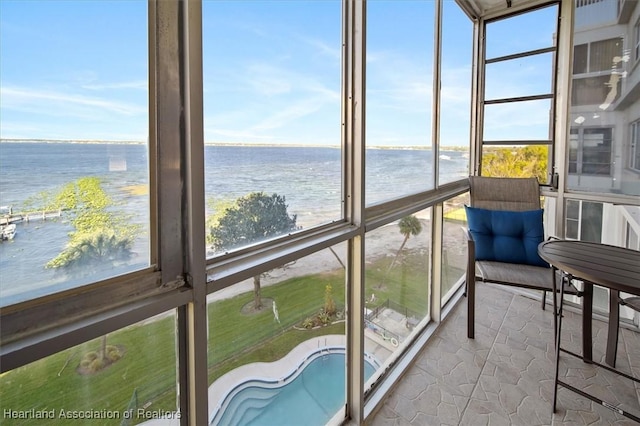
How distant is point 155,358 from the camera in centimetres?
93

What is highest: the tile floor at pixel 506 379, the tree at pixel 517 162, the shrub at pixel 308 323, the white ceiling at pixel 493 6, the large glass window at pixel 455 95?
the white ceiling at pixel 493 6

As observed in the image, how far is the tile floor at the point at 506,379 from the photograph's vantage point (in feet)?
5.91

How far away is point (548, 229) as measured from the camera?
3111 millimetres

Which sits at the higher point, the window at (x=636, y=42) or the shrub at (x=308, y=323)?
the window at (x=636, y=42)

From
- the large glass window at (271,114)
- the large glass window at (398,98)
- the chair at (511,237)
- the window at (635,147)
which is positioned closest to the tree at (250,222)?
the large glass window at (271,114)

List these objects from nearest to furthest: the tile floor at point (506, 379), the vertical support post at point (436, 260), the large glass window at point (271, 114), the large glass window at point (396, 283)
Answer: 1. the large glass window at point (271, 114)
2. the tile floor at point (506, 379)
3. the large glass window at point (396, 283)
4. the vertical support post at point (436, 260)

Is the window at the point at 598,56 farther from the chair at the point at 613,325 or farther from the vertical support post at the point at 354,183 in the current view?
the vertical support post at the point at 354,183

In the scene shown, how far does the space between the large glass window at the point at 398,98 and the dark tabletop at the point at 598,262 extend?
37.3 inches

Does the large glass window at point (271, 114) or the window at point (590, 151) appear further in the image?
the window at point (590, 151)

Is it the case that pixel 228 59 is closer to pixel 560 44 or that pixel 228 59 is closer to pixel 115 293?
pixel 115 293

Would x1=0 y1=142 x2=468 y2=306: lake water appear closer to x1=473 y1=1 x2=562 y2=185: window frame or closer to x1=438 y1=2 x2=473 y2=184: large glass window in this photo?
x1=438 y1=2 x2=473 y2=184: large glass window

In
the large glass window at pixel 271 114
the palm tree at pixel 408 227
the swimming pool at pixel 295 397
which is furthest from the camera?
the palm tree at pixel 408 227

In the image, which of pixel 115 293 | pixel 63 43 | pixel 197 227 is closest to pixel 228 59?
pixel 63 43

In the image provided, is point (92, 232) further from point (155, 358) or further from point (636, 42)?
point (636, 42)
